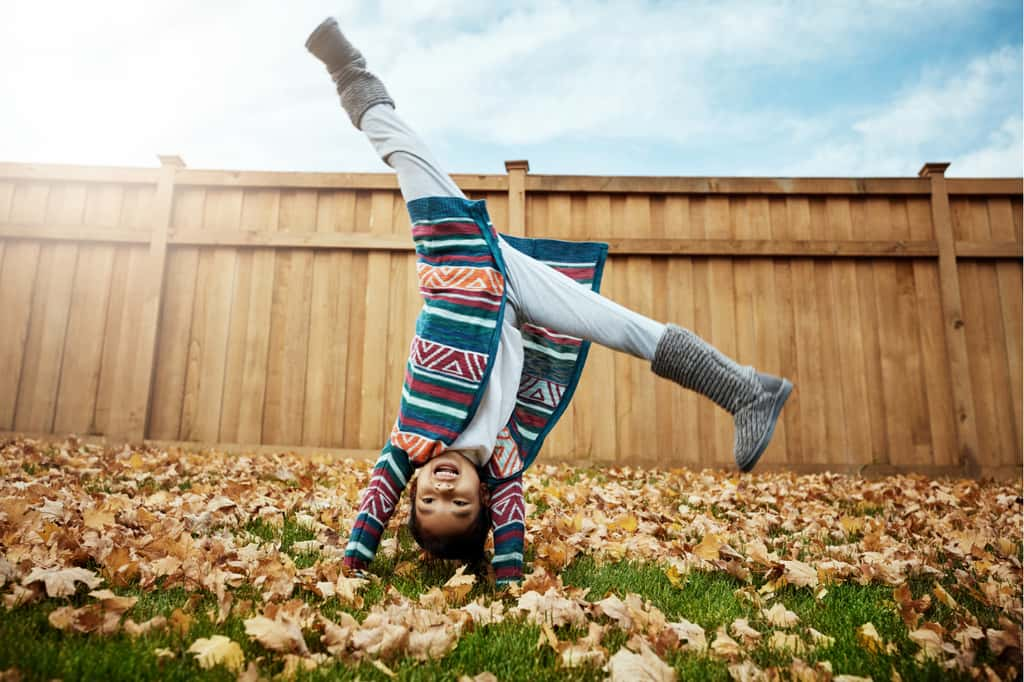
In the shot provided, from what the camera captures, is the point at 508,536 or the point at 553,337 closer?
the point at 508,536

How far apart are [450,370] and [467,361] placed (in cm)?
6

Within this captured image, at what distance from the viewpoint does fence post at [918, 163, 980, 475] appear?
4836 millimetres

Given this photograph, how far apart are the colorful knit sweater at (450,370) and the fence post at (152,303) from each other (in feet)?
12.6

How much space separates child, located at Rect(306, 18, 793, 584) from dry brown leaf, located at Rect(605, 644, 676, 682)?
66 cm

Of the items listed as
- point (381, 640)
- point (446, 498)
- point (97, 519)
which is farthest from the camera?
point (97, 519)

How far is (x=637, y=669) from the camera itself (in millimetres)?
1253

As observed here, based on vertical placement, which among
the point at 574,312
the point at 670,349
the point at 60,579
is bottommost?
the point at 60,579

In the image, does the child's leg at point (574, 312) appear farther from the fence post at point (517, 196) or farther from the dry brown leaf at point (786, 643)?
the fence post at point (517, 196)

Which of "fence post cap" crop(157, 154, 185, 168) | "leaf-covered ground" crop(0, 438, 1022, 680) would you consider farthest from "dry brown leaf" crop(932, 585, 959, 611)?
"fence post cap" crop(157, 154, 185, 168)

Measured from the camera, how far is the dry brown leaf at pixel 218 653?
3.99ft

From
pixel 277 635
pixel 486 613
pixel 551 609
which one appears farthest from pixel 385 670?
pixel 551 609

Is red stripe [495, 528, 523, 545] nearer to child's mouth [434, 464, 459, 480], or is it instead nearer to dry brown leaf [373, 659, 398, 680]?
child's mouth [434, 464, 459, 480]

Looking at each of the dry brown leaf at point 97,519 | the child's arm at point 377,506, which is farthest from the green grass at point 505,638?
the dry brown leaf at point 97,519

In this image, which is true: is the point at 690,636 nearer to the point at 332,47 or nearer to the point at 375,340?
the point at 332,47
